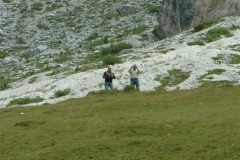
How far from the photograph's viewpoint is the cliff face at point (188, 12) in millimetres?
81062

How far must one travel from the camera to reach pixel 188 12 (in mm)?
85125

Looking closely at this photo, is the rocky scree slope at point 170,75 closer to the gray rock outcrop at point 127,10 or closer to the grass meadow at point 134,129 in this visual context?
the grass meadow at point 134,129

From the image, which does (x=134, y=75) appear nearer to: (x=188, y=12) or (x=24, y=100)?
(x=24, y=100)

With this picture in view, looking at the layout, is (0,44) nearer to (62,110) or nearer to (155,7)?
(155,7)

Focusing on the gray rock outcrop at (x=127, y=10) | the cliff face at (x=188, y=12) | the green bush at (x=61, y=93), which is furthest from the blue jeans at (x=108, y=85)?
the gray rock outcrop at (x=127, y=10)

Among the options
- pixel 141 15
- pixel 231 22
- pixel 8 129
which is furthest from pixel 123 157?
pixel 141 15

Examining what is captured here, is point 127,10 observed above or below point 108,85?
above

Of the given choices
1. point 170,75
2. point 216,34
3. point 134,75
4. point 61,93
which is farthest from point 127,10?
point 134,75

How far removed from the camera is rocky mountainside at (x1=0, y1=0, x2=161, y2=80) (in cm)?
8181

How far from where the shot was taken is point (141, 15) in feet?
335

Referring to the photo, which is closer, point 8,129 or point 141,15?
point 8,129

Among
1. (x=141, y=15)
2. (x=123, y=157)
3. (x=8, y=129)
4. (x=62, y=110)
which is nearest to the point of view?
(x=123, y=157)

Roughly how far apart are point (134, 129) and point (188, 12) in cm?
6190

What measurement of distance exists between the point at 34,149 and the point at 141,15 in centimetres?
8044
